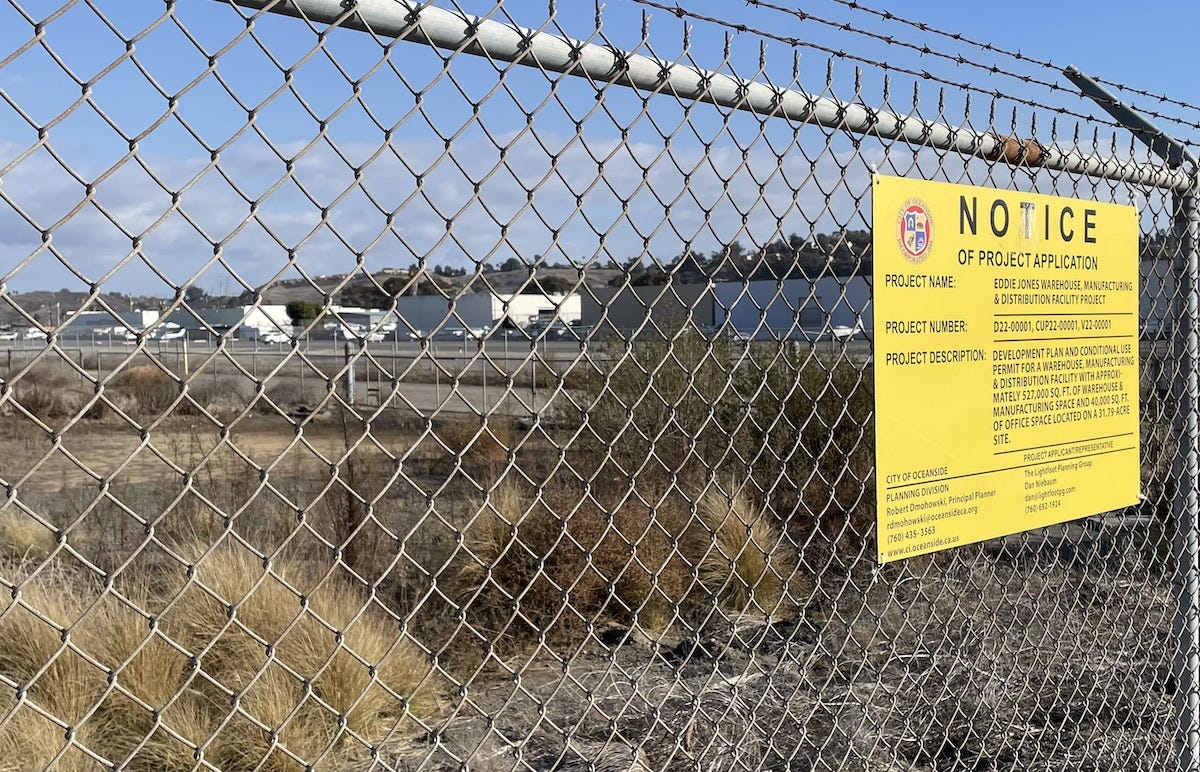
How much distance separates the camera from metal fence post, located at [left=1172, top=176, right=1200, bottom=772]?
333cm

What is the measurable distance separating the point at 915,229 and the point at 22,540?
6289mm

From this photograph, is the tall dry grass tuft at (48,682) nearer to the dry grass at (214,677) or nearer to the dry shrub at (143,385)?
the dry grass at (214,677)

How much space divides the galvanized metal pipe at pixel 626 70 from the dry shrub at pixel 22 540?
5778 mm

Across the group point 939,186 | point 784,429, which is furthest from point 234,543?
point 939,186

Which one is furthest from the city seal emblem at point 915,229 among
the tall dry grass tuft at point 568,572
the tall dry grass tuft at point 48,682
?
the tall dry grass tuft at point 568,572

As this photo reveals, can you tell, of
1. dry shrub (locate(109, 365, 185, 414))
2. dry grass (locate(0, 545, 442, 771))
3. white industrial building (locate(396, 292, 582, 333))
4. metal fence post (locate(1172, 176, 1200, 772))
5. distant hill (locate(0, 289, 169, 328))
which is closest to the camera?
distant hill (locate(0, 289, 169, 328))

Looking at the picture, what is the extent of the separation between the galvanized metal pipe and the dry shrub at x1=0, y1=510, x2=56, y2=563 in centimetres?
578

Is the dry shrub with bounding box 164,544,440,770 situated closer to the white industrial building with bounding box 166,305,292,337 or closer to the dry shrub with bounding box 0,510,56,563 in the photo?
the white industrial building with bounding box 166,305,292,337

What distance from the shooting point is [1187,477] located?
343 cm

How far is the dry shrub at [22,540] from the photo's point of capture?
262 inches

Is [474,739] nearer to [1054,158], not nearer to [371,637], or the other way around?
[371,637]

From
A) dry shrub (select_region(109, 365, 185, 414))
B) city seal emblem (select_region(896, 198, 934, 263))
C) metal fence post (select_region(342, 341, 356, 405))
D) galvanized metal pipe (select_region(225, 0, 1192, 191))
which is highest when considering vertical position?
galvanized metal pipe (select_region(225, 0, 1192, 191))

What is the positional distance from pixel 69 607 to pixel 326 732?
1.53m

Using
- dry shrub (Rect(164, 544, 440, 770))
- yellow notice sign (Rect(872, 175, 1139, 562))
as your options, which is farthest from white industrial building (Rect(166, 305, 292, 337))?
dry shrub (Rect(164, 544, 440, 770))
